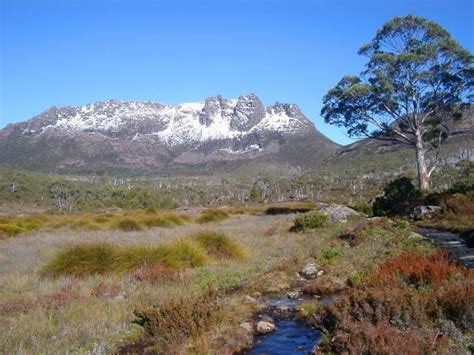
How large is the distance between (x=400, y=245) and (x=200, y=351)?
Result: 32.6 feet

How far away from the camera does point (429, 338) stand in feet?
17.6

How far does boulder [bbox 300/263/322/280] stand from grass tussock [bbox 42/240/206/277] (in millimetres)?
3271

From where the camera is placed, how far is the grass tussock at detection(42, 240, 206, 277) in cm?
1209

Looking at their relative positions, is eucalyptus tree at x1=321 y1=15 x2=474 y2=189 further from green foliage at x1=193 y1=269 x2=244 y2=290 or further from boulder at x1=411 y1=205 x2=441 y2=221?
green foliage at x1=193 y1=269 x2=244 y2=290

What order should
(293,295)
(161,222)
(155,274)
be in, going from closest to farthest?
(293,295) < (155,274) < (161,222)

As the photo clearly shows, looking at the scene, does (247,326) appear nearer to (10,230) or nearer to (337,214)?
(337,214)

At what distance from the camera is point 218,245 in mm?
15234

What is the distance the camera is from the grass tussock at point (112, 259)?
476 inches

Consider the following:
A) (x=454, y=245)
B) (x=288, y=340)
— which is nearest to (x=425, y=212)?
(x=454, y=245)

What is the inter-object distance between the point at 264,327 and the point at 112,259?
6.67 m

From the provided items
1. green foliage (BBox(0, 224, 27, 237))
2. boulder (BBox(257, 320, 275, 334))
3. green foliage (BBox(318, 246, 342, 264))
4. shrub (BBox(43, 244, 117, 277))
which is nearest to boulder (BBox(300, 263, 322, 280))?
green foliage (BBox(318, 246, 342, 264))

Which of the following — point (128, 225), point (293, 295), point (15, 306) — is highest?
point (15, 306)

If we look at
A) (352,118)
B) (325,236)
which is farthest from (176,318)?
(352,118)

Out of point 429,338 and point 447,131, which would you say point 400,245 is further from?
point 447,131
